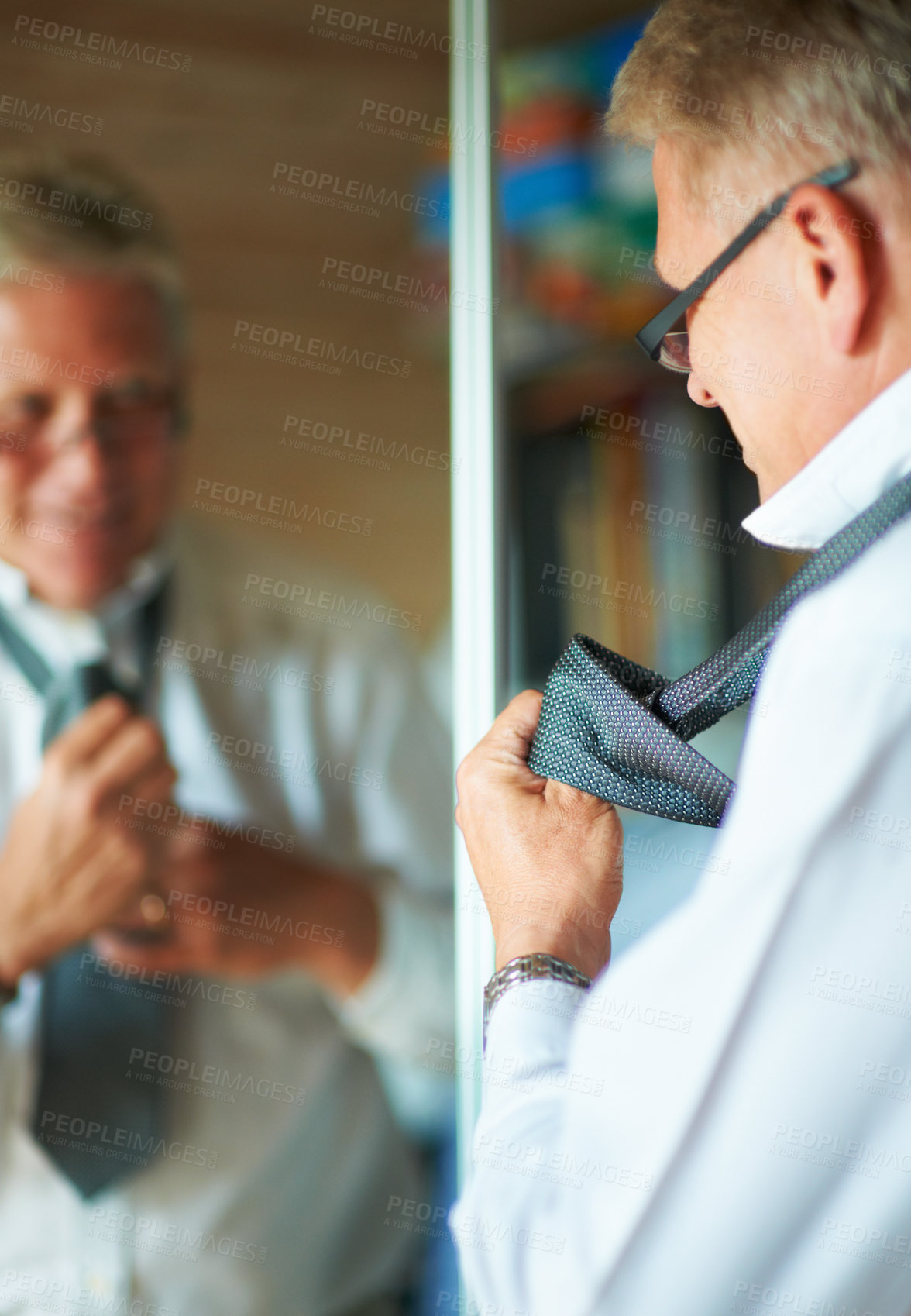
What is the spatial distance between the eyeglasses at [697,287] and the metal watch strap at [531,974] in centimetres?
30

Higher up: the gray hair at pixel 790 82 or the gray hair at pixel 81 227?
the gray hair at pixel 790 82

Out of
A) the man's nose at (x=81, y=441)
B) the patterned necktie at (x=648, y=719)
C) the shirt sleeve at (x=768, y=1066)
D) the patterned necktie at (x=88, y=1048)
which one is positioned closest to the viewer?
the shirt sleeve at (x=768, y=1066)

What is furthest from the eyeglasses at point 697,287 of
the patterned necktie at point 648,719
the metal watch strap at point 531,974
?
the metal watch strap at point 531,974

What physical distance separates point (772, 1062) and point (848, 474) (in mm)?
242

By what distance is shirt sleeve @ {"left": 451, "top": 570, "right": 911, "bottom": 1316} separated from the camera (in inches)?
15.1

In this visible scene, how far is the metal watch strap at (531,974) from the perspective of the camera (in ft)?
1.60

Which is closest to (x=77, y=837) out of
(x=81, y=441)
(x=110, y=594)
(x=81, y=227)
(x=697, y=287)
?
(x=110, y=594)

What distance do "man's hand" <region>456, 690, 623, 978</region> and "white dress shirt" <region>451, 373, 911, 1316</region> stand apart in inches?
2.9

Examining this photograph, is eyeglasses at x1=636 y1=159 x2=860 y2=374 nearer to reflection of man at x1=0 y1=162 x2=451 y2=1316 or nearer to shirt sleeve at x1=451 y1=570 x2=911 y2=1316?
shirt sleeve at x1=451 y1=570 x2=911 y2=1316

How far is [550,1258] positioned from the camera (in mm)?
431

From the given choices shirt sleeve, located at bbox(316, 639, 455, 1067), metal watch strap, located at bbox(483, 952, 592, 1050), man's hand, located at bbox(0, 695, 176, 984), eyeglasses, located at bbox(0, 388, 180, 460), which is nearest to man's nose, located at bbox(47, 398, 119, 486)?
eyeglasses, located at bbox(0, 388, 180, 460)

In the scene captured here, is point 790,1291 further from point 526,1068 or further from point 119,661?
point 119,661

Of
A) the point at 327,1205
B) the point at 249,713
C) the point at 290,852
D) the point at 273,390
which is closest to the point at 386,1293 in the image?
the point at 327,1205

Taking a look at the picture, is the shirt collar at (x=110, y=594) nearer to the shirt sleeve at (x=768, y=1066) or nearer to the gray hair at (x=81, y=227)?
the gray hair at (x=81, y=227)
